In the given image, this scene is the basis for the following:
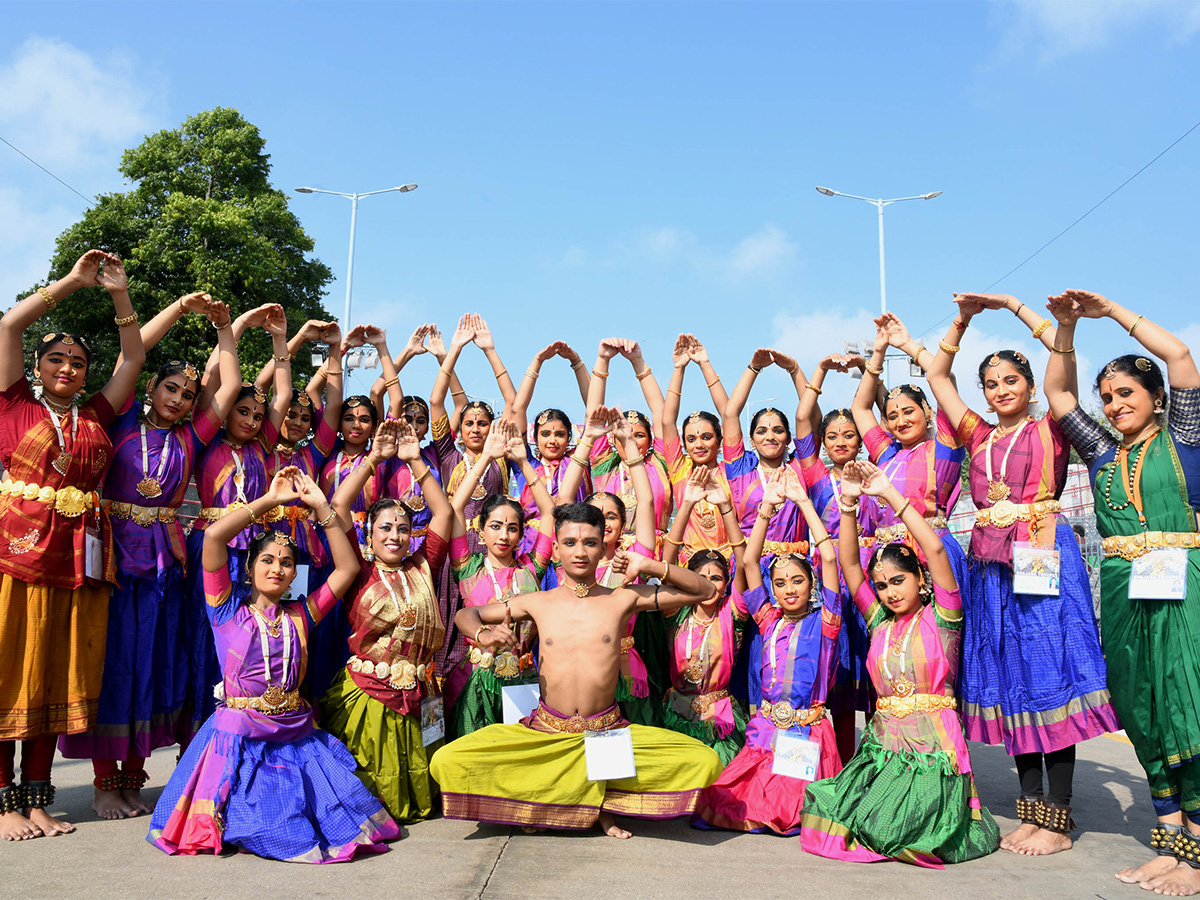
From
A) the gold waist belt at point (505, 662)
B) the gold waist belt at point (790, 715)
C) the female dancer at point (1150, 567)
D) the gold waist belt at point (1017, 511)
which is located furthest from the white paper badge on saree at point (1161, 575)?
the gold waist belt at point (505, 662)

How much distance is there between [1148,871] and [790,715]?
1.75 metres

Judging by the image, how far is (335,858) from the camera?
4027 millimetres

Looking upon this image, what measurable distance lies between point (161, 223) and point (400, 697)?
58.6 ft

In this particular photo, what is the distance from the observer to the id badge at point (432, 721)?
493cm

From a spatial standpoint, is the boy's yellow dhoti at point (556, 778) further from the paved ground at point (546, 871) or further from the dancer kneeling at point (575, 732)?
the paved ground at point (546, 871)

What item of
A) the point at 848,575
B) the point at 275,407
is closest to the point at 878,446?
the point at 848,575

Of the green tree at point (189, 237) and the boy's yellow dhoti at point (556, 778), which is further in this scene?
the green tree at point (189, 237)

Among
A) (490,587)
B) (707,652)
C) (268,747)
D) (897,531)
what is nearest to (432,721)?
(490,587)

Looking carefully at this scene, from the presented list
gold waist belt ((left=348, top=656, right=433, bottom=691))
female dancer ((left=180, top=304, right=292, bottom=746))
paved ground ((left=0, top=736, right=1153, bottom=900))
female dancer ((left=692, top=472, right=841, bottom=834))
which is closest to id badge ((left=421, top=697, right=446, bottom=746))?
gold waist belt ((left=348, top=656, right=433, bottom=691))

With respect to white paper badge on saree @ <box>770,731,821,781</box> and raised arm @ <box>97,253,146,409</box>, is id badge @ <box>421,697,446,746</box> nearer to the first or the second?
white paper badge on saree @ <box>770,731,821,781</box>

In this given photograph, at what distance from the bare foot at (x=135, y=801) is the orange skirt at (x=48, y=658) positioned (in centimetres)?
47

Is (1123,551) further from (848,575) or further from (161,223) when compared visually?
(161,223)

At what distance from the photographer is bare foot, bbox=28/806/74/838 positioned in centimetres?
435

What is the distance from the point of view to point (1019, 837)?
14.8ft
